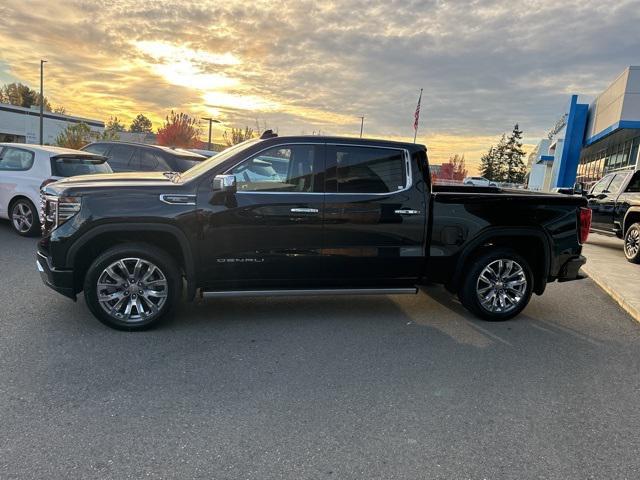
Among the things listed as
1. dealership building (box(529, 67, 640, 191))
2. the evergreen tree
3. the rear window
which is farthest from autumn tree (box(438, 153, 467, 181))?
the rear window

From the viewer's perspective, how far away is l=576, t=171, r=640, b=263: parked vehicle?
9281 millimetres

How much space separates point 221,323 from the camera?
15.6ft

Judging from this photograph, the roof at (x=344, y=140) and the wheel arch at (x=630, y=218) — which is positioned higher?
the roof at (x=344, y=140)

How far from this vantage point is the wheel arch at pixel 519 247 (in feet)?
16.5

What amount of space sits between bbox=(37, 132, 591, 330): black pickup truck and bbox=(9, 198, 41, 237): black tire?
4425 mm

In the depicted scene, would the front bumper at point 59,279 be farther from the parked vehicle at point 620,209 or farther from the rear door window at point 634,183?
the rear door window at point 634,183

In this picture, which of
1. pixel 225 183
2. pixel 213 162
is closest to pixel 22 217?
pixel 213 162

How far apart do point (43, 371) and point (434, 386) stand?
310 cm

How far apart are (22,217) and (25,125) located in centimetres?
6312

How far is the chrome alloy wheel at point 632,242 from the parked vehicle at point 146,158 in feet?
31.7

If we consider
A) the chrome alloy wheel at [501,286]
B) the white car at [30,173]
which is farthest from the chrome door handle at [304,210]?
the white car at [30,173]

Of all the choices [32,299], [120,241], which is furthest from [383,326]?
[32,299]

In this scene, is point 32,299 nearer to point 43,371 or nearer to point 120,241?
point 120,241

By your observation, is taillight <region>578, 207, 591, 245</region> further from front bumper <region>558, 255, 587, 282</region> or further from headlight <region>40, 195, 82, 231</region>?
headlight <region>40, 195, 82, 231</region>
